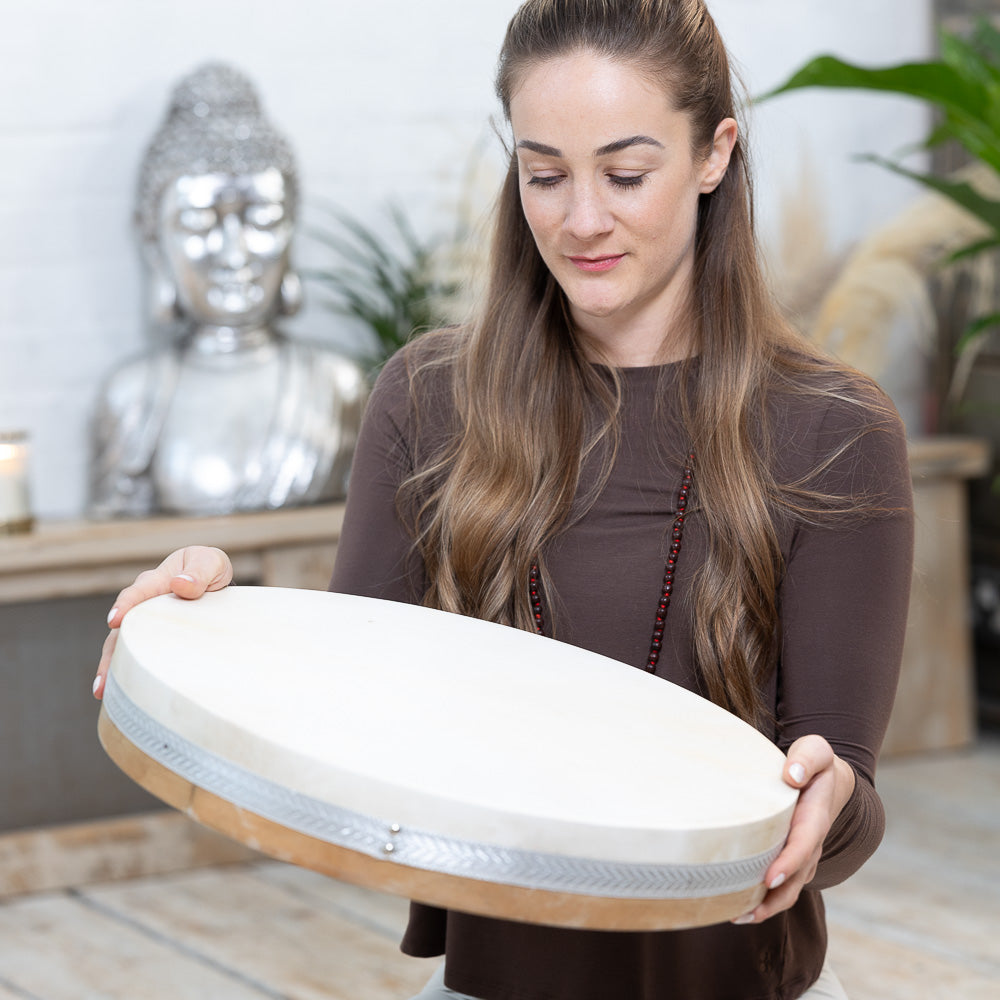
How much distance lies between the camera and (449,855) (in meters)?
0.70

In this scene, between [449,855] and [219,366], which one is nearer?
[449,855]

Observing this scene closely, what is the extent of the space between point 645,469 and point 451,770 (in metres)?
0.49

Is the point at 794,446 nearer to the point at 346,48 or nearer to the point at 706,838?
the point at 706,838

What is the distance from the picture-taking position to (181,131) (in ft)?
7.78

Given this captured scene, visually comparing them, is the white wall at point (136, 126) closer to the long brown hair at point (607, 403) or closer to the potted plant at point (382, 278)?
the potted plant at point (382, 278)

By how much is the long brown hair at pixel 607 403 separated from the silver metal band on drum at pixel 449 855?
1.19 feet

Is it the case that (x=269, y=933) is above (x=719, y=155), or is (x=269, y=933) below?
below

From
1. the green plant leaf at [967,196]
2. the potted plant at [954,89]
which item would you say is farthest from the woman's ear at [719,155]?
the green plant leaf at [967,196]

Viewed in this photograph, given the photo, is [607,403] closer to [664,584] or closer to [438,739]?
[664,584]

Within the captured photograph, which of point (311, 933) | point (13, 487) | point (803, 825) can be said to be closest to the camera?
point (803, 825)

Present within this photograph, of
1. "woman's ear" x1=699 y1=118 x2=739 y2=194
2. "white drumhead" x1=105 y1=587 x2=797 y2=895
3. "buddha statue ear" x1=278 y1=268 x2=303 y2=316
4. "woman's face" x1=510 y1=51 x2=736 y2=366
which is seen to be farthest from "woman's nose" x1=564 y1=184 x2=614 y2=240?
"buddha statue ear" x1=278 y1=268 x2=303 y2=316

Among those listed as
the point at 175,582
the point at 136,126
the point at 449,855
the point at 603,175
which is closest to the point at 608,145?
the point at 603,175

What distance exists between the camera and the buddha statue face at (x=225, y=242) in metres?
2.35

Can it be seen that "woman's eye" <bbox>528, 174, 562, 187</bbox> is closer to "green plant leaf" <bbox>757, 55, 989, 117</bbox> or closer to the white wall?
"green plant leaf" <bbox>757, 55, 989, 117</bbox>
